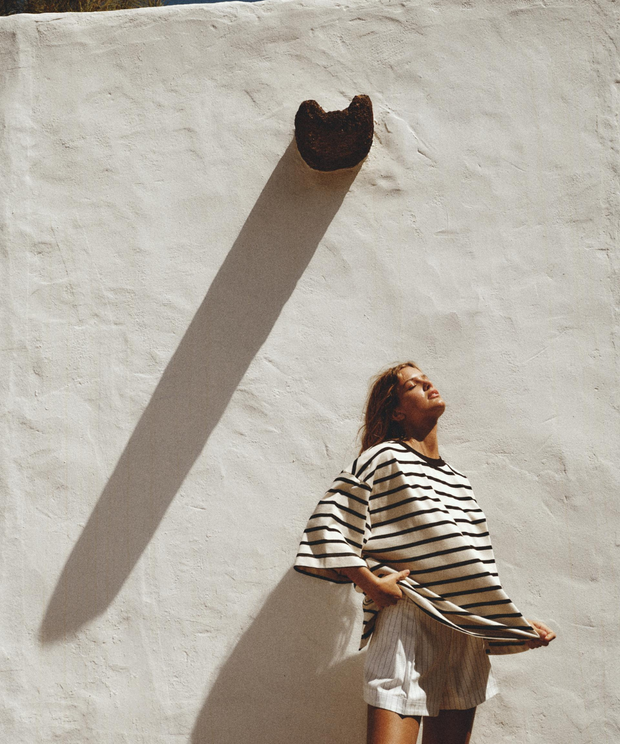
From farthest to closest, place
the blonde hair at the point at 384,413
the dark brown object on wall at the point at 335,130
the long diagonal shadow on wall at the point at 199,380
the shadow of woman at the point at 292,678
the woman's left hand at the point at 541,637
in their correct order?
the dark brown object on wall at the point at 335,130 < the long diagonal shadow on wall at the point at 199,380 < the shadow of woman at the point at 292,678 < the blonde hair at the point at 384,413 < the woman's left hand at the point at 541,637

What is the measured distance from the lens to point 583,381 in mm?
2869

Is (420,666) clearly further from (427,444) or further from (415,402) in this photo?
(415,402)

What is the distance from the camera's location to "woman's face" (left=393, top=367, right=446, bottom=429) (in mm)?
2506

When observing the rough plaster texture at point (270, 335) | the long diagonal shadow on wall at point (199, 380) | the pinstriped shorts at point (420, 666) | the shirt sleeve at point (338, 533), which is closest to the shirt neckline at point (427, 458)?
the shirt sleeve at point (338, 533)

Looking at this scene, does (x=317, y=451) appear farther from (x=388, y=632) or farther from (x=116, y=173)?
(x=116, y=173)

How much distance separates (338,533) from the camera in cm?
224

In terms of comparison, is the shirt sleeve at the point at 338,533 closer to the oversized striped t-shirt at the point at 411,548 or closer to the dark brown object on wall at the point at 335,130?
the oversized striped t-shirt at the point at 411,548

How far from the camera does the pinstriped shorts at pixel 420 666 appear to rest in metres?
2.14

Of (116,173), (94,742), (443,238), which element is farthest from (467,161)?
(94,742)

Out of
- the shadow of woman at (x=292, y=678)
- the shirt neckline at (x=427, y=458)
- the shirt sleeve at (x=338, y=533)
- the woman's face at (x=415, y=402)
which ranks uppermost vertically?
the woman's face at (x=415, y=402)

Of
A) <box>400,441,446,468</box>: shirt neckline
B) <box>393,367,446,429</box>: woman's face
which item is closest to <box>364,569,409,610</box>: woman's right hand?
<box>400,441,446,468</box>: shirt neckline

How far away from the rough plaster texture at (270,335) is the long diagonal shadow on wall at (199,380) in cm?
1

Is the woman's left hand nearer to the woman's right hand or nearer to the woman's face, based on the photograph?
the woman's right hand

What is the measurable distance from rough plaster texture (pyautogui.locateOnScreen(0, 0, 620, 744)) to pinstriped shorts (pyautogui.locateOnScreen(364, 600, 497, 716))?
1.52 feet
